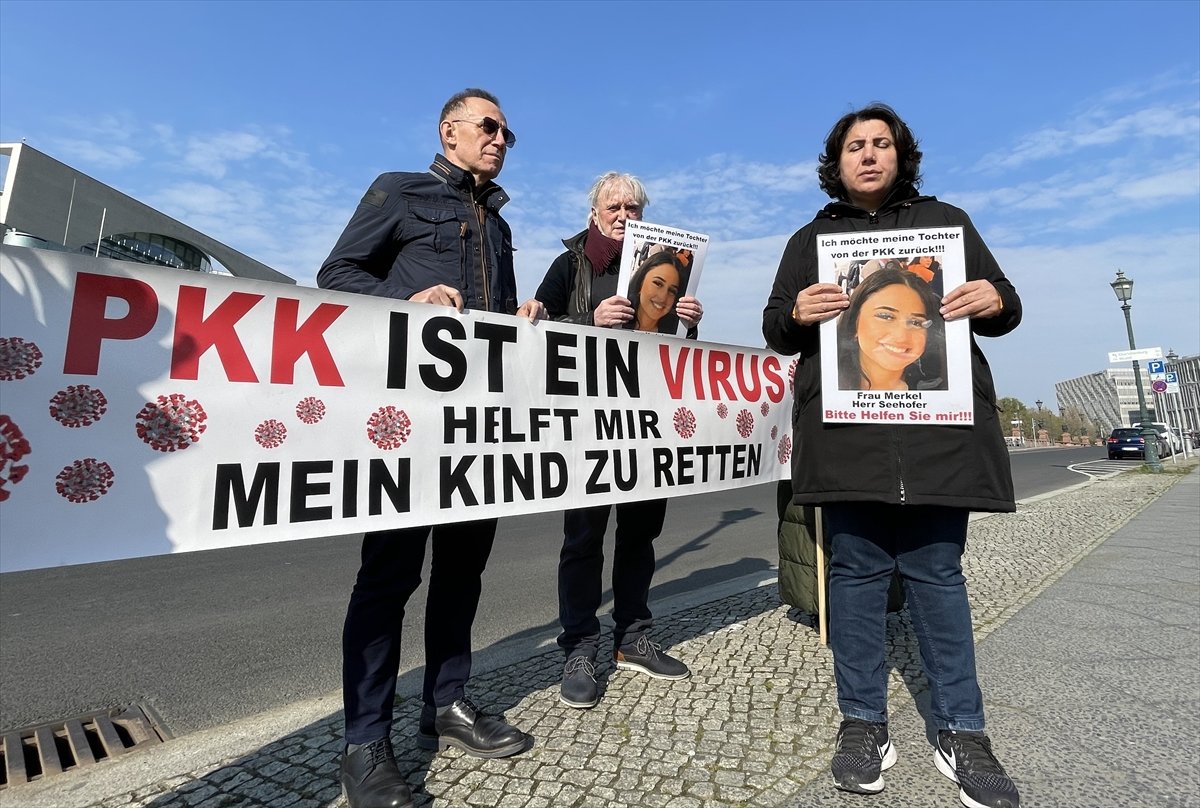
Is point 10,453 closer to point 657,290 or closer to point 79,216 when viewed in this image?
point 657,290

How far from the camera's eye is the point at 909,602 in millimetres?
2156

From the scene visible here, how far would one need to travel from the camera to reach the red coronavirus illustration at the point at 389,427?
2.12 meters

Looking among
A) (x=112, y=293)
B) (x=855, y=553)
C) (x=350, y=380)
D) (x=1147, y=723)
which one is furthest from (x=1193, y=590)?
(x=112, y=293)

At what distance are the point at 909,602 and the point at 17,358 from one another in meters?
2.57

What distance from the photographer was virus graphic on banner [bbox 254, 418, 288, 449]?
1.92m

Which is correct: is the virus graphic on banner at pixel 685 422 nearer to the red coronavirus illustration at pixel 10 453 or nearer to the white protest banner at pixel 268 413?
the white protest banner at pixel 268 413

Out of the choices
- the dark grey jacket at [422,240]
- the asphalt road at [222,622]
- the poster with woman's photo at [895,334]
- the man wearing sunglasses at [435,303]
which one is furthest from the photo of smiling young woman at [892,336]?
the asphalt road at [222,622]

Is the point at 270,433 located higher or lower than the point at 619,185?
lower

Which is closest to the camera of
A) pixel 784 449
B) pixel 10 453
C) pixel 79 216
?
pixel 10 453

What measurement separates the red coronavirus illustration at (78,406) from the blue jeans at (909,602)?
2.12 meters

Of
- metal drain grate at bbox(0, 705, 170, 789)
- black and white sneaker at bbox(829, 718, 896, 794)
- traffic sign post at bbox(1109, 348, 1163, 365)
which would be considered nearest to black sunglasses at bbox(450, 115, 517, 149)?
black and white sneaker at bbox(829, 718, 896, 794)

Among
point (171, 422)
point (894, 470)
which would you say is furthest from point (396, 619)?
point (894, 470)

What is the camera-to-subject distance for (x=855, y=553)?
214 cm

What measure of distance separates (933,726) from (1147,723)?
0.74 meters
